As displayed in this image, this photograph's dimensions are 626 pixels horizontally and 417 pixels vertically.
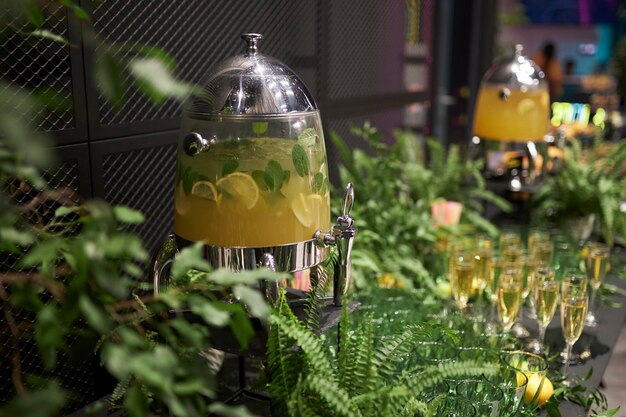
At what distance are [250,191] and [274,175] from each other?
48 millimetres

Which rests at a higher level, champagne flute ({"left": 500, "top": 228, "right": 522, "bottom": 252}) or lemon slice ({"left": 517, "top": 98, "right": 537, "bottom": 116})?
lemon slice ({"left": 517, "top": 98, "right": 537, "bottom": 116})

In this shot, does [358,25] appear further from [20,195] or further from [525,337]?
[20,195]

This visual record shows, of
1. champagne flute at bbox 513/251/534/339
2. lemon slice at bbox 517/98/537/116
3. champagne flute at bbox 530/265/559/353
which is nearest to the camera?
champagne flute at bbox 530/265/559/353

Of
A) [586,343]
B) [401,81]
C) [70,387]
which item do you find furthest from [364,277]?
[401,81]

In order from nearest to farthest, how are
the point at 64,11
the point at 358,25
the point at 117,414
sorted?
the point at 117,414 → the point at 64,11 → the point at 358,25

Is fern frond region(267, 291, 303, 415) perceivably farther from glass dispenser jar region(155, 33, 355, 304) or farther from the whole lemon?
the whole lemon

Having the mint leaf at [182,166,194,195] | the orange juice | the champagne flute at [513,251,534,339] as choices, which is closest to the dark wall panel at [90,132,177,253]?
the mint leaf at [182,166,194,195]

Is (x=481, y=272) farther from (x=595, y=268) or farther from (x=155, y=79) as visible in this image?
(x=155, y=79)

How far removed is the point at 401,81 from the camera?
3.25 m

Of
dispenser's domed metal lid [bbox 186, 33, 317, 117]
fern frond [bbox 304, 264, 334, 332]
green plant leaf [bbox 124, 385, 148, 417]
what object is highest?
dispenser's domed metal lid [bbox 186, 33, 317, 117]

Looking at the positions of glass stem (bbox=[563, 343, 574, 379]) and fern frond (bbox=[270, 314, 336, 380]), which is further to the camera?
glass stem (bbox=[563, 343, 574, 379])

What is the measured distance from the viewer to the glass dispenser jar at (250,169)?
1105mm

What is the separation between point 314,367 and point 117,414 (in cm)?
45

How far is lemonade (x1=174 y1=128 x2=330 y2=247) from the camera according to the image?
43.4 inches
